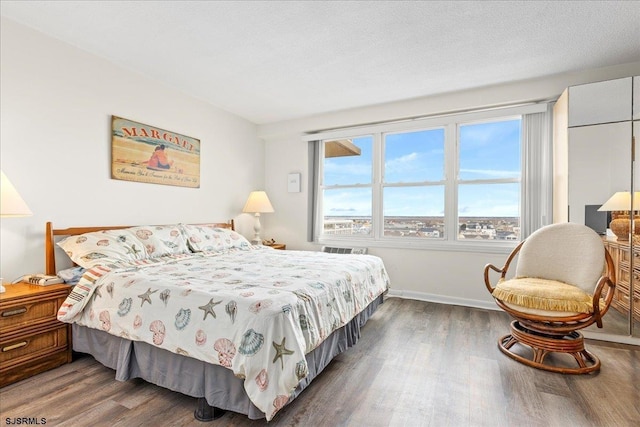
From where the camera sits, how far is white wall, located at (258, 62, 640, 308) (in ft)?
11.2

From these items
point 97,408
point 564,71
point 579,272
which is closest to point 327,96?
point 564,71

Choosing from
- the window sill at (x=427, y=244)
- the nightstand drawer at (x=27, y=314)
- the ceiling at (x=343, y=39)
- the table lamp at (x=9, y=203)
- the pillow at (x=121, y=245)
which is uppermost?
the ceiling at (x=343, y=39)

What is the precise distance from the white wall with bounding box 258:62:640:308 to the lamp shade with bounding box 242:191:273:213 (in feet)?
1.63

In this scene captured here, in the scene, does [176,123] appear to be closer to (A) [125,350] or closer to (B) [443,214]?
(A) [125,350]

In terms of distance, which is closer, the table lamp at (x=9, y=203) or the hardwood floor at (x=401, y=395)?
the hardwood floor at (x=401, y=395)

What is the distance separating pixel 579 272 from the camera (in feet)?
8.42

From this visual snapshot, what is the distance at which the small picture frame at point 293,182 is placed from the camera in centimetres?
486

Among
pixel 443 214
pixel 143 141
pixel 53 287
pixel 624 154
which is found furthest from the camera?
pixel 443 214

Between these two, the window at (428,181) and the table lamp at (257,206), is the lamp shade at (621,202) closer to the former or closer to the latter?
the window at (428,181)

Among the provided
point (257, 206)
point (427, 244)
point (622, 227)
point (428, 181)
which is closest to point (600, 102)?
point (622, 227)

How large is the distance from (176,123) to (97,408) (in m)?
2.85

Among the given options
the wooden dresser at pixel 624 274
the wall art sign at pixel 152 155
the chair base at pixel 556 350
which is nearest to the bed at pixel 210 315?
the wall art sign at pixel 152 155

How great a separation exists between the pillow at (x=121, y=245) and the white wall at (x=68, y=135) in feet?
0.97

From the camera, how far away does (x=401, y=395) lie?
1948 mm
